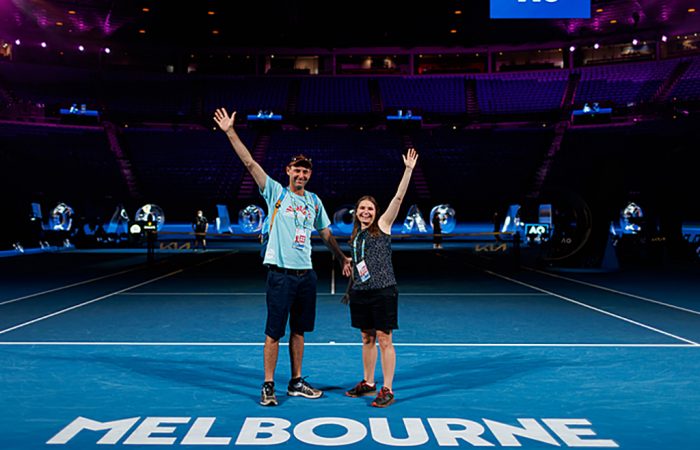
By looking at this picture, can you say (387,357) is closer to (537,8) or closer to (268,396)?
(268,396)

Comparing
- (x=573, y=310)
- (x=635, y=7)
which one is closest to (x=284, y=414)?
(x=573, y=310)

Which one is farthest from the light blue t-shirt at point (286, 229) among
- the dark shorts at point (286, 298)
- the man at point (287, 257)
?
the dark shorts at point (286, 298)

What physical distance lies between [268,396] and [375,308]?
47.3 inches

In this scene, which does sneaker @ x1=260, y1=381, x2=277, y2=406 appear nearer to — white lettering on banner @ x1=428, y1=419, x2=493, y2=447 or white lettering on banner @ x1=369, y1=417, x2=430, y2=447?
white lettering on banner @ x1=369, y1=417, x2=430, y2=447

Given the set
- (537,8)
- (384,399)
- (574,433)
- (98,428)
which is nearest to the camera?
(574,433)

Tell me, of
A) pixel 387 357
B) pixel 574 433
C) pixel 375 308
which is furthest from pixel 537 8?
Answer: pixel 574 433

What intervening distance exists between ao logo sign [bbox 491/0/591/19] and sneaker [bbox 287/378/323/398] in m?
11.4

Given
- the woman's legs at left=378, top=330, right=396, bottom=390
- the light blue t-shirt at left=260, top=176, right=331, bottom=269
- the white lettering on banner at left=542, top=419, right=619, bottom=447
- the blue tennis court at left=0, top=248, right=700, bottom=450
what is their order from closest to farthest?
the white lettering on banner at left=542, top=419, right=619, bottom=447 < the blue tennis court at left=0, top=248, right=700, bottom=450 < the woman's legs at left=378, top=330, right=396, bottom=390 < the light blue t-shirt at left=260, top=176, right=331, bottom=269

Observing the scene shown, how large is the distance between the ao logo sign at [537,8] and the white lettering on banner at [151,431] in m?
12.4

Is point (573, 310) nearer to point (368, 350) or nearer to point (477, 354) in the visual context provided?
point (477, 354)

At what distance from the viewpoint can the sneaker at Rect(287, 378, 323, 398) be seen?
236 inches

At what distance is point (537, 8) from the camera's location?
15.2 metres

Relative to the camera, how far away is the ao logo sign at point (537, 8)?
49.4 ft

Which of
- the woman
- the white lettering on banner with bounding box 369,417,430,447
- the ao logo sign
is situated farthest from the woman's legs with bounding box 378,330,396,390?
the ao logo sign
